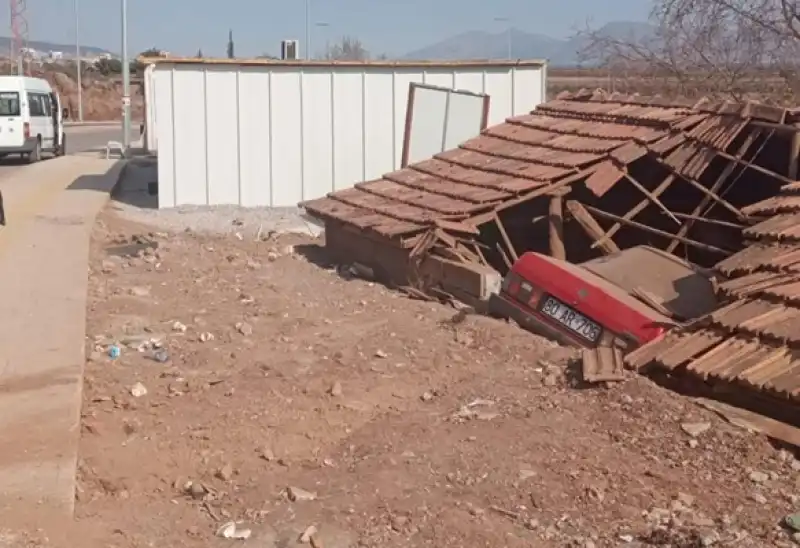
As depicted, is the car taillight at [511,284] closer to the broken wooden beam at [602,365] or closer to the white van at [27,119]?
the broken wooden beam at [602,365]

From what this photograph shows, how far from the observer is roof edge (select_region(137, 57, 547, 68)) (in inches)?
702

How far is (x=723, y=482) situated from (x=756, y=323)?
1542 millimetres

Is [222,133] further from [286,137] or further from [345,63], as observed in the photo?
[345,63]

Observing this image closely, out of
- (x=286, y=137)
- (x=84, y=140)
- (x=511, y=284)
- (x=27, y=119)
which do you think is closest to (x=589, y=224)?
(x=511, y=284)

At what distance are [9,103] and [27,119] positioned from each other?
0.65 metres

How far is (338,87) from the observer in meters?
18.7

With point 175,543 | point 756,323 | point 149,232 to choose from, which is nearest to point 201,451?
point 175,543

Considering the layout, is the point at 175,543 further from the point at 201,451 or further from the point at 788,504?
the point at 788,504

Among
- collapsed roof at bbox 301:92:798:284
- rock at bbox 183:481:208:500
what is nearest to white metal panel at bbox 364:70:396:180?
collapsed roof at bbox 301:92:798:284

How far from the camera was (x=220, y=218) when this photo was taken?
1728cm

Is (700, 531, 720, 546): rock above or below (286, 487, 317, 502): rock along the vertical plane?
above

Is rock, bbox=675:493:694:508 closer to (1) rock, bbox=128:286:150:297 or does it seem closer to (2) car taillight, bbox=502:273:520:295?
(2) car taillight, bbox=502:273:520:295

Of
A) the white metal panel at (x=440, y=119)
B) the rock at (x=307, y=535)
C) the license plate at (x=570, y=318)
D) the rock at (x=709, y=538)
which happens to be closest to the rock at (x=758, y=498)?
the rock at (x=709, y=538)

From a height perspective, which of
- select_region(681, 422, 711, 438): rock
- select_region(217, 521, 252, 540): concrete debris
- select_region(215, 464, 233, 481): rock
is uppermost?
select_region(681, 422, 711, 438): rock
